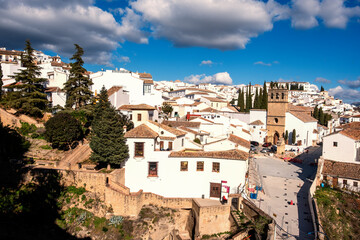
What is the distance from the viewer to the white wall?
29.4 m

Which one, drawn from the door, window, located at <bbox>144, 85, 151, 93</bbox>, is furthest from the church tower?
the door

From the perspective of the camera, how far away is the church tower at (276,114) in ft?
166

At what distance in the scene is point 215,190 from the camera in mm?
21109

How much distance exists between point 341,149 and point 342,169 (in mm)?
2968

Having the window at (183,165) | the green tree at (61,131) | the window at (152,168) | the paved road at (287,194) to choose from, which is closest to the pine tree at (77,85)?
the green tree at (61,131)

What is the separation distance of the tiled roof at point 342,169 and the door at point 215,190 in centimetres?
1535

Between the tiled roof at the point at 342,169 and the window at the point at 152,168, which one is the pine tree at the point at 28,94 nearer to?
the window at the point at 152,168

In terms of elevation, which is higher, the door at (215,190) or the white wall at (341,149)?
the white wall at (341,149)

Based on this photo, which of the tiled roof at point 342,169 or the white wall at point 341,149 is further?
the white wall at point 341,149

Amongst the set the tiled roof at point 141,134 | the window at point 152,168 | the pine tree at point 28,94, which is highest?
the pine tree at point 28,94

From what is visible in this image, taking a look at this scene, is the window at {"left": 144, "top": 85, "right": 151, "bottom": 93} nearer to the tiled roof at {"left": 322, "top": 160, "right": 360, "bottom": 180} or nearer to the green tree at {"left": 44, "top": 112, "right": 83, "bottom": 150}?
the green tree at {"left": 44, "top": 112, "right": 83, "bottom": 150}

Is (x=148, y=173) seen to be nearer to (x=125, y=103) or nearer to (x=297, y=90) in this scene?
(x=125, y=103)

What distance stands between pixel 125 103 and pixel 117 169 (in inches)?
625

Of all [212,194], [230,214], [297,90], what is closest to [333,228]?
[230,214]
